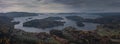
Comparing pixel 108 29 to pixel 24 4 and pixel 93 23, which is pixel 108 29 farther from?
pixel 24 4

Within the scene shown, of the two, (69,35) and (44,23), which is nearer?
(69,35)

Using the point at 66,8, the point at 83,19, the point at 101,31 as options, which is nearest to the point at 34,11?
the point at 66,8

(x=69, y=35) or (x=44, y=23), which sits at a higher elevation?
(x=44, y=23)

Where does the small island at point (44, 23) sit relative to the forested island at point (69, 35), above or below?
above

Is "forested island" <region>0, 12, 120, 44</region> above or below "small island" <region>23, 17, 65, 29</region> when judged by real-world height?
below

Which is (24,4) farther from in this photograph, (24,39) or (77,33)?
(77,33)

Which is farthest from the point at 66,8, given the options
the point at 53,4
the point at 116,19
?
the point at 116,19

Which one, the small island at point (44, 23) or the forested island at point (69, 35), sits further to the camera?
the small island at point (44, 23)

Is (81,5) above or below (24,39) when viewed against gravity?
above

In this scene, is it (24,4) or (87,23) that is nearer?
(87,23)

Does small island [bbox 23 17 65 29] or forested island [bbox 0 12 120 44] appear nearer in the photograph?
forested island [bbox 0 12 120 44]
